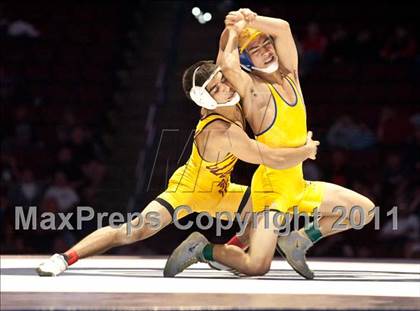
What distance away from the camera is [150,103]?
11633 mm

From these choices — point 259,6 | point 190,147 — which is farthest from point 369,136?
point 190,147

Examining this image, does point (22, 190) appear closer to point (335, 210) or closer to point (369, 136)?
point (369, 136)

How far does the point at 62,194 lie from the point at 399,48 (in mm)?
4119

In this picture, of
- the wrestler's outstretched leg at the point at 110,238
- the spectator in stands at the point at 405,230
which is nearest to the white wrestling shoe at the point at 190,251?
the wrestler's outstretched leg at the point at 110,238

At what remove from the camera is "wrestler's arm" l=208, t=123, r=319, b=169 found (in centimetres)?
599

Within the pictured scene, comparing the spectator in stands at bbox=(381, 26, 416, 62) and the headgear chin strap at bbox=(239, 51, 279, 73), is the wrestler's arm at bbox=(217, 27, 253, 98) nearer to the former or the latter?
the headgear chin strap at bbox=(239, 51, 279, 73)

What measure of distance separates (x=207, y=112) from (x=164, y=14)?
7013 mm

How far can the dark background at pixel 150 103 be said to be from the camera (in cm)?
1027

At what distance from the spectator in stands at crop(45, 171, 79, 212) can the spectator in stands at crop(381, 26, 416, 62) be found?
3828 mm

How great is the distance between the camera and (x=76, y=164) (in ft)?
36.1

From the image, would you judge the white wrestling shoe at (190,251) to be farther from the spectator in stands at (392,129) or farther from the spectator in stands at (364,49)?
the spectator in stands at (364,49)

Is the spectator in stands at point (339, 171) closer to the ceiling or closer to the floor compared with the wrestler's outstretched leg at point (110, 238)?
closer to the floor

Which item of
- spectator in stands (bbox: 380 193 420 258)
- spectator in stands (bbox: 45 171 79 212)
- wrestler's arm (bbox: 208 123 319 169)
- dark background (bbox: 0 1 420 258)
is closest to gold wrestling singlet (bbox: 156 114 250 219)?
wrestler's arm (bbox: 208 123 319 169)

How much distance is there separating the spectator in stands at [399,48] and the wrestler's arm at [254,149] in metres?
6.21
